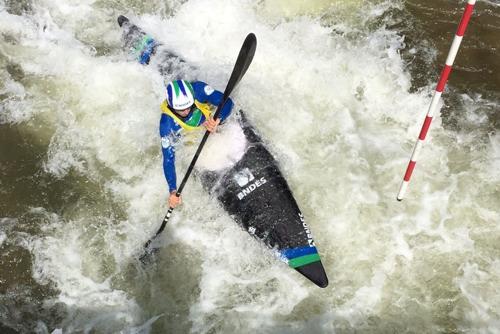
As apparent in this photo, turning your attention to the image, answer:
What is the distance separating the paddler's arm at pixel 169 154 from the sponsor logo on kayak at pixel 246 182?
0.67m

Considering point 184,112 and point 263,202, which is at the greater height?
point 184,112

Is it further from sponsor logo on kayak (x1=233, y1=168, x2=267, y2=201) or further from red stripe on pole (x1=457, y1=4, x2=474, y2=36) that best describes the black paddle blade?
red stripe on pole (x1=457, y1=4, x2=474, y2=36)

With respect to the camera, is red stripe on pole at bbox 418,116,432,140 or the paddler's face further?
the paddler's face

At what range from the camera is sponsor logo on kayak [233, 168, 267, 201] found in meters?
5.28

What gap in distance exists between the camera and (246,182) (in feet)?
17.5

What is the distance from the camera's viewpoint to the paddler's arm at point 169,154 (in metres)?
5.17

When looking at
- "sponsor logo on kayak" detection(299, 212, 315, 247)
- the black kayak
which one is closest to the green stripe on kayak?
the black kayak

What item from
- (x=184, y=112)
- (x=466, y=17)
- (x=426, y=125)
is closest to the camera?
(x=466, y=17)

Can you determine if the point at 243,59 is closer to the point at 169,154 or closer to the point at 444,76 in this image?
the point at 169,154

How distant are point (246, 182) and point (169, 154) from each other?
883 mm

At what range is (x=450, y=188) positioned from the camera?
17.8ft

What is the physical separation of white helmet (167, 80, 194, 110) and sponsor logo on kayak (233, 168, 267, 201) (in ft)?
3.18

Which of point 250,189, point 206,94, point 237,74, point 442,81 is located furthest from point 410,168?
point 206,94

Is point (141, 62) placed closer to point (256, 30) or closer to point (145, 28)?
point (145, 28)
